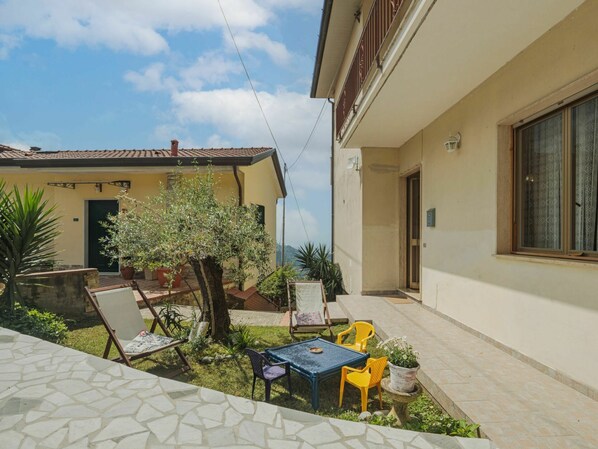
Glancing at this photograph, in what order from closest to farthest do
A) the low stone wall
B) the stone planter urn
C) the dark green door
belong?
the stone planter urn
the low stone wall
the dark green door

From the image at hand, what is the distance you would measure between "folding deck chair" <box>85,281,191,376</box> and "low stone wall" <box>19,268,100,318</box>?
2.88 m

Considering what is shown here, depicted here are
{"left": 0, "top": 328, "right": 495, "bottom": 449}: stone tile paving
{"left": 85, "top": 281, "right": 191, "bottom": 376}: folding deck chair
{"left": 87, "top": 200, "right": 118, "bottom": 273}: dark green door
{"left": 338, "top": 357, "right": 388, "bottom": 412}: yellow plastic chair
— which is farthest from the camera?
{"left": 87, "top": 200, "right": 118, "bottom": 273}: dark green door

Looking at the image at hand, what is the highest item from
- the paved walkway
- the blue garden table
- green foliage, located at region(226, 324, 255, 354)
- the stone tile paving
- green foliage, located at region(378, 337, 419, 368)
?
green foliage, located at region(378, 337, 419, 368)

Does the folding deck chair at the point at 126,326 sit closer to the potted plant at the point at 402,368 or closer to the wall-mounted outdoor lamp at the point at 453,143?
the potted plant at the point at 402,368

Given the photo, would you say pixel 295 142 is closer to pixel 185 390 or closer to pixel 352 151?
pixel 352 151

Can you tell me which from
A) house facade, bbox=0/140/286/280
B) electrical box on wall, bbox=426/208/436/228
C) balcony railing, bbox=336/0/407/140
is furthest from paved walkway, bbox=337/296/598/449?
house facade, bbox=0/140/286/280

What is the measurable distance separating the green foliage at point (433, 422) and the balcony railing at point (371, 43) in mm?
4694

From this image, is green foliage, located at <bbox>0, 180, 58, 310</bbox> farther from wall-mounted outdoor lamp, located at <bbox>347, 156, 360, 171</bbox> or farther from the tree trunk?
wall-mounted outdoor lamp, located at <bbox>347, 156, 360, 171</bbox>

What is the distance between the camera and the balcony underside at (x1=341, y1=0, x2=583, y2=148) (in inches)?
143

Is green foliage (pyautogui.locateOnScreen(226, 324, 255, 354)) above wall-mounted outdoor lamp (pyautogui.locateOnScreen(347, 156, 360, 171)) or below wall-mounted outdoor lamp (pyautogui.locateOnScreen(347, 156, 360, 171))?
below

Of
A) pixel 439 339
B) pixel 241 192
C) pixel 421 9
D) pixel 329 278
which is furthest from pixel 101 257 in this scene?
pixel 421 9

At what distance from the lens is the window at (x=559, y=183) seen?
3684 millimetres

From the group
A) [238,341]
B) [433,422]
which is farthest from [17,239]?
[433,422]

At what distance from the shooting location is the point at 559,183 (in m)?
4.10
